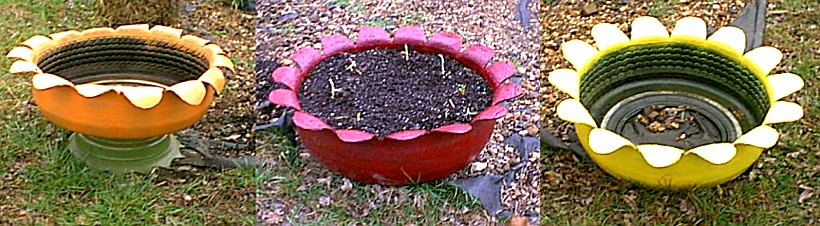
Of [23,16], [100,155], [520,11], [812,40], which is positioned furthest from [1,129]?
[812,40]

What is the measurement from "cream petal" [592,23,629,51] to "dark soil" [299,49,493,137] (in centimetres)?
29

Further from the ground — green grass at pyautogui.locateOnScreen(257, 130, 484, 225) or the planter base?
the planter base

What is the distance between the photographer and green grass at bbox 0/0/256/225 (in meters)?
2.27

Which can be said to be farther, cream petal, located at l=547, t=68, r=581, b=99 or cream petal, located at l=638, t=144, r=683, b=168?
cream petal, located at l=547, t=68, r=581, b=99

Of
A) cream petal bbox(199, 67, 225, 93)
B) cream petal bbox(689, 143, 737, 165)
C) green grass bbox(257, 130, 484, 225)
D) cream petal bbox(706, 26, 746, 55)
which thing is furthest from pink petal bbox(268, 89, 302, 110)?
cream petal bbox(706, 26, 746, 55)

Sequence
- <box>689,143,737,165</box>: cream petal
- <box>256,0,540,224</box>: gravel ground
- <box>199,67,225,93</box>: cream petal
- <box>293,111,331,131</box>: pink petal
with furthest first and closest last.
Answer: <box>256,0,540,224</box>: gravel ground < <box>199,67,225,93</box>: cream petal < <box>293,111,331,131</box>: pink petal < <box>689,143,737,165</box>: cream petal

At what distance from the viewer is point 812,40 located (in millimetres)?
2930

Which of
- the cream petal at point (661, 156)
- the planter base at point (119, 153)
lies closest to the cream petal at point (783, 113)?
the cream petal at point (661, 156)

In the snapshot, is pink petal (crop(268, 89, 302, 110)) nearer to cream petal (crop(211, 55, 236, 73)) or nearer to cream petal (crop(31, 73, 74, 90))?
cream petal (crop(211, 55, 236, 73))

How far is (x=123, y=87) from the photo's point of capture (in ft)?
7.39

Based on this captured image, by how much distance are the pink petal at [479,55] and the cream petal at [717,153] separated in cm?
57

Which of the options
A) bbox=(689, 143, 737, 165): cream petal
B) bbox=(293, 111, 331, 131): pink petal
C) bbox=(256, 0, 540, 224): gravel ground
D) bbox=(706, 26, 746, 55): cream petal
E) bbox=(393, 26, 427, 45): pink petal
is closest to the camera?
bbox=(689, 143, 737, 165): cream petal

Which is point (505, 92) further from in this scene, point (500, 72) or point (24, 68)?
point (24, 68)

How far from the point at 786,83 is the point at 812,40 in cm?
80
